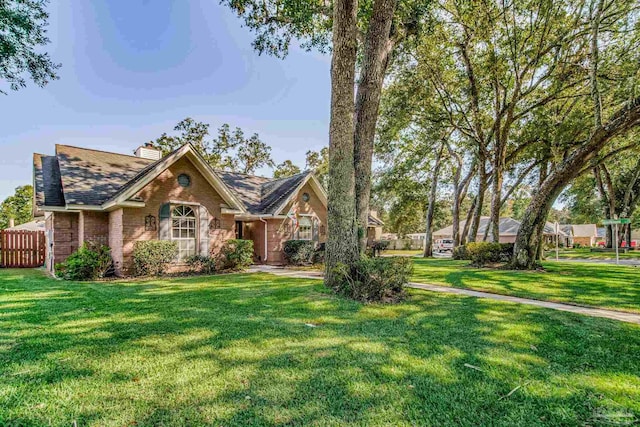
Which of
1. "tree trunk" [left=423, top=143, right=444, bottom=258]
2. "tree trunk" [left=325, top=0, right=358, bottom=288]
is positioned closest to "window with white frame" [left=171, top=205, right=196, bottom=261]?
"tree trunk" [left=325, top=0, right=358, bottom=288]

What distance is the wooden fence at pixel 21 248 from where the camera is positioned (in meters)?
15.0

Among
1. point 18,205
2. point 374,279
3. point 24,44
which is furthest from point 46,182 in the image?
point 18,205

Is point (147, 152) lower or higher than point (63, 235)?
higher

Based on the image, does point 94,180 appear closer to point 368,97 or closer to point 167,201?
point 167,201

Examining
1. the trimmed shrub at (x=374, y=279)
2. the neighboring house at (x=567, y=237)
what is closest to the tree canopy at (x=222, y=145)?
the trimmed shrub at (x=374, y=279)

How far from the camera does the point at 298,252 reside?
49.8 ft

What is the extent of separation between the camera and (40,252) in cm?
1599

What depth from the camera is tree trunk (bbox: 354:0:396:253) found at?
7.93 metres

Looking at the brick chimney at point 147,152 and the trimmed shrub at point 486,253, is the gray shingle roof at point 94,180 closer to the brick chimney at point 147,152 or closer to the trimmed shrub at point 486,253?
the brick chimney at point 147,152

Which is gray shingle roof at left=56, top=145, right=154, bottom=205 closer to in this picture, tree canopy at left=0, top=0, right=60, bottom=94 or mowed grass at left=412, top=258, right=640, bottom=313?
tree canopy at left=0, top=0, right=60, bottom=94

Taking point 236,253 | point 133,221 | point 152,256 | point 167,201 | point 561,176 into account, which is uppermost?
point 561,176

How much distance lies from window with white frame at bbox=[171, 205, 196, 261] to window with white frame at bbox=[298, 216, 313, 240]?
599 centimetres

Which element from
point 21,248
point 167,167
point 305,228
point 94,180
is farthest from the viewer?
point 305,228

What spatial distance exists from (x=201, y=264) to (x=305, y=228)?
6.47 m
